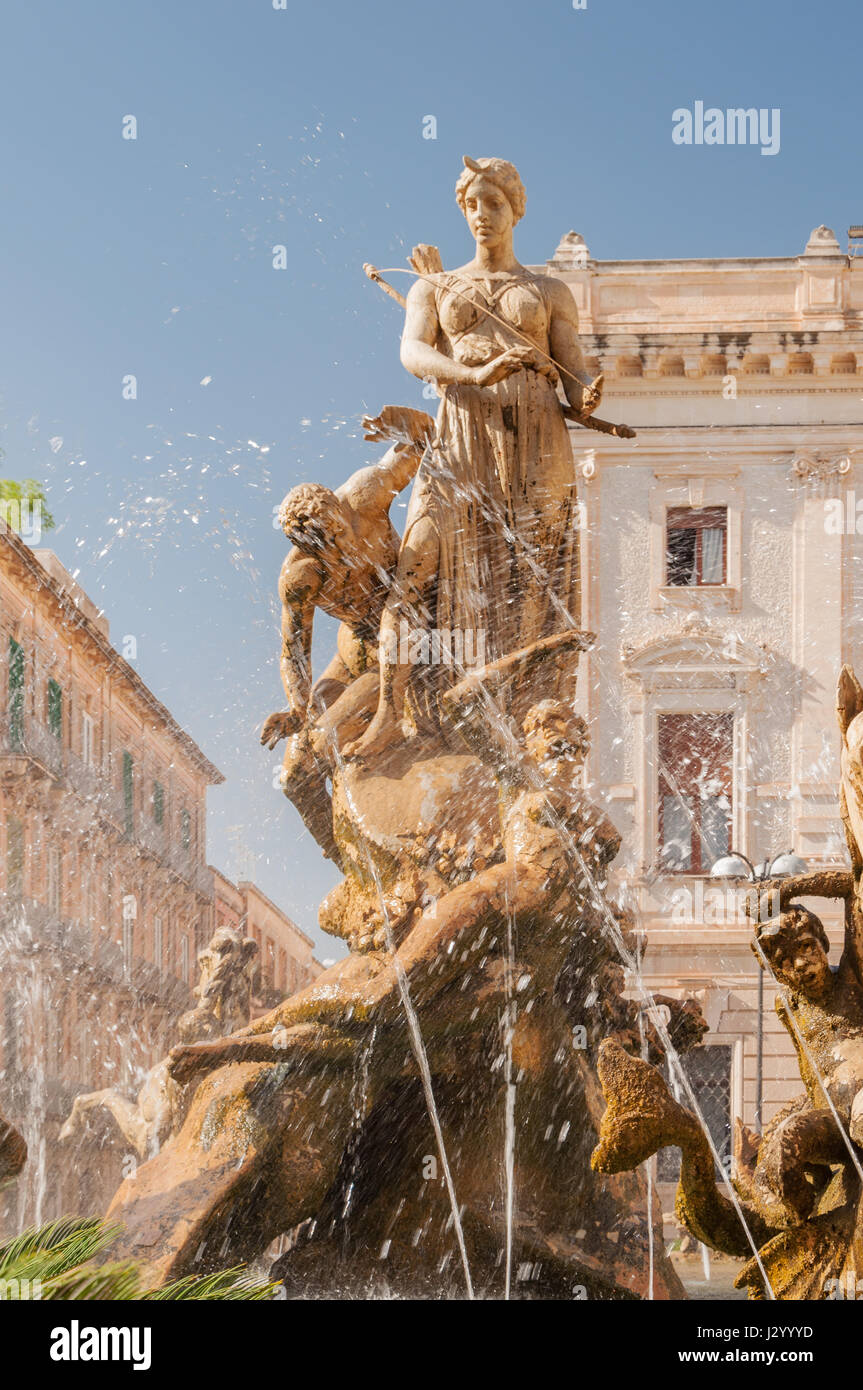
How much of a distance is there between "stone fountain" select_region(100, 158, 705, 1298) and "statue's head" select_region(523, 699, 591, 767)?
0.01 meters

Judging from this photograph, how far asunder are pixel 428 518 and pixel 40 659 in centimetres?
2050

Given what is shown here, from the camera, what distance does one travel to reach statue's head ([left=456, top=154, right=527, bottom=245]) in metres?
7.34

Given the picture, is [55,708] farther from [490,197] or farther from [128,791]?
[490,197]

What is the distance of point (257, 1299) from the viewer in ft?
14.9

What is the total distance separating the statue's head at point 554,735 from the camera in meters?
6.32

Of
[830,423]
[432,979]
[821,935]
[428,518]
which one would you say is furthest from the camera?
[830,423]

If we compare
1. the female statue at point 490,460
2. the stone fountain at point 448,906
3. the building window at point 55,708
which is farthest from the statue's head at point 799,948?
the building window at point 55,708

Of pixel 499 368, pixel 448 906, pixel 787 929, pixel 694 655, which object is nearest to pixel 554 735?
pixel 448 906

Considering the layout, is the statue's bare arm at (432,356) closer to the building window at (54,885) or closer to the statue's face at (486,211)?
the statue's face at (486,211)

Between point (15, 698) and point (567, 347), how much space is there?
19293 mm

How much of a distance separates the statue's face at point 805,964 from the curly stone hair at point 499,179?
3.47 meters

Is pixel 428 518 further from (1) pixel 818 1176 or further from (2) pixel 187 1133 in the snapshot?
(1) pixel 818 1176
